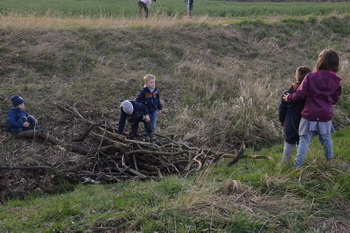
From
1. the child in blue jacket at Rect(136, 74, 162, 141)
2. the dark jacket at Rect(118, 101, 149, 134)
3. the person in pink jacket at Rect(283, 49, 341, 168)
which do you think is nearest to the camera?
the person in pink jacket at Rect(283, 49, 341, 168)

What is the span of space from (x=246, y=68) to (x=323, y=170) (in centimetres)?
878

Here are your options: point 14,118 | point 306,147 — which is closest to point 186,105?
point 14,118

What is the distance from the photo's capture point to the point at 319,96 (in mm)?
6270

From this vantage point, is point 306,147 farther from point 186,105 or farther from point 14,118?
point 14,118

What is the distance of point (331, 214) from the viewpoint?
5273 millimetres

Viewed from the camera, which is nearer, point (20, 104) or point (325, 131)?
point (325, 131)

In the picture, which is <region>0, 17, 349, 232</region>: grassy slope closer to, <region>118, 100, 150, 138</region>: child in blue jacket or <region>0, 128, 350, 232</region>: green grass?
<region>0, 128, 350, 232</region>: green grass

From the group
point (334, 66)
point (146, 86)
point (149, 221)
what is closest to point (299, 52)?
point (146, 86)

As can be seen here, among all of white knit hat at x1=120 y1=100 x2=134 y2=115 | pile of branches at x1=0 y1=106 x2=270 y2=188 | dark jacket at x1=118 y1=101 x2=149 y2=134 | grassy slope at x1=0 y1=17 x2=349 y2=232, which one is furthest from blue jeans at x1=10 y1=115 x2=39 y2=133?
white knit hat at x1=120 y1=100 x2=134 y2=115

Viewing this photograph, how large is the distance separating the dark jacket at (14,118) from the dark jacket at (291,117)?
505 centimetres

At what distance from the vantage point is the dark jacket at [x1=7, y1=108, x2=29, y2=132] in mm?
8312

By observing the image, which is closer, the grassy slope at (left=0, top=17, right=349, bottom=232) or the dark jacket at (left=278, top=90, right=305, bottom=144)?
the grassy slope at (left=0, top=17, right=349, bottom=232)

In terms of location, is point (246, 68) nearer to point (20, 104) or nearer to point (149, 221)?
point (20, 104)

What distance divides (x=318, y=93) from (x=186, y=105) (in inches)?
211
